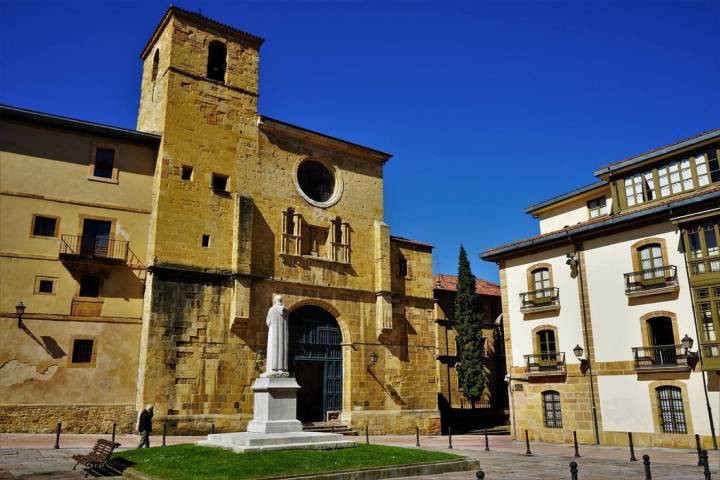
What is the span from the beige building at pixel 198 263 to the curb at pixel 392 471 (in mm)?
10795

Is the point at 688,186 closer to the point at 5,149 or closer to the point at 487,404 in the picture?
the point at 487,404

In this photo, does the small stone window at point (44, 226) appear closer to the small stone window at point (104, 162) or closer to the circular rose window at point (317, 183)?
the small stone window at point (104, 162)

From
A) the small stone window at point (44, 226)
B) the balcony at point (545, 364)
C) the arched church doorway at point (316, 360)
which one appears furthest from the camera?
the arched church doorway at point (316, 360)

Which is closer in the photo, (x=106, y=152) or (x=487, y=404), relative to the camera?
(x=106, y=152)

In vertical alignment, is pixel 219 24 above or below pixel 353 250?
above

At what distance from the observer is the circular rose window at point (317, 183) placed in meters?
28.8

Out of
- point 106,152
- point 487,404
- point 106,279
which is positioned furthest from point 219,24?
point 487,404

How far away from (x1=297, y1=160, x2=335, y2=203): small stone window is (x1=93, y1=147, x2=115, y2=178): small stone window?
28.4ft

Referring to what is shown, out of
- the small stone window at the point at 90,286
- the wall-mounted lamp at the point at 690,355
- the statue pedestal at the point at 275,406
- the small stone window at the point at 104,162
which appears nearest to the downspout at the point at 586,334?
the wall-mounted lamp at the point at 690,355

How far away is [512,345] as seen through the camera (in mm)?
26016

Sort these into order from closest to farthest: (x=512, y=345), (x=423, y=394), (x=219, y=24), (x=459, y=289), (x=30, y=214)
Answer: (x=30, y=214), (x=512, y=345), (x=219, y=24), (x=423, y=394), (x=459, y=289)

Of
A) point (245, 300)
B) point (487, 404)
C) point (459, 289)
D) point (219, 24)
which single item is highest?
point (219, 24)

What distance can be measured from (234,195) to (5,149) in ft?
29.5

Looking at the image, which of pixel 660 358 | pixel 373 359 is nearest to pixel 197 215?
pixel 373 359
